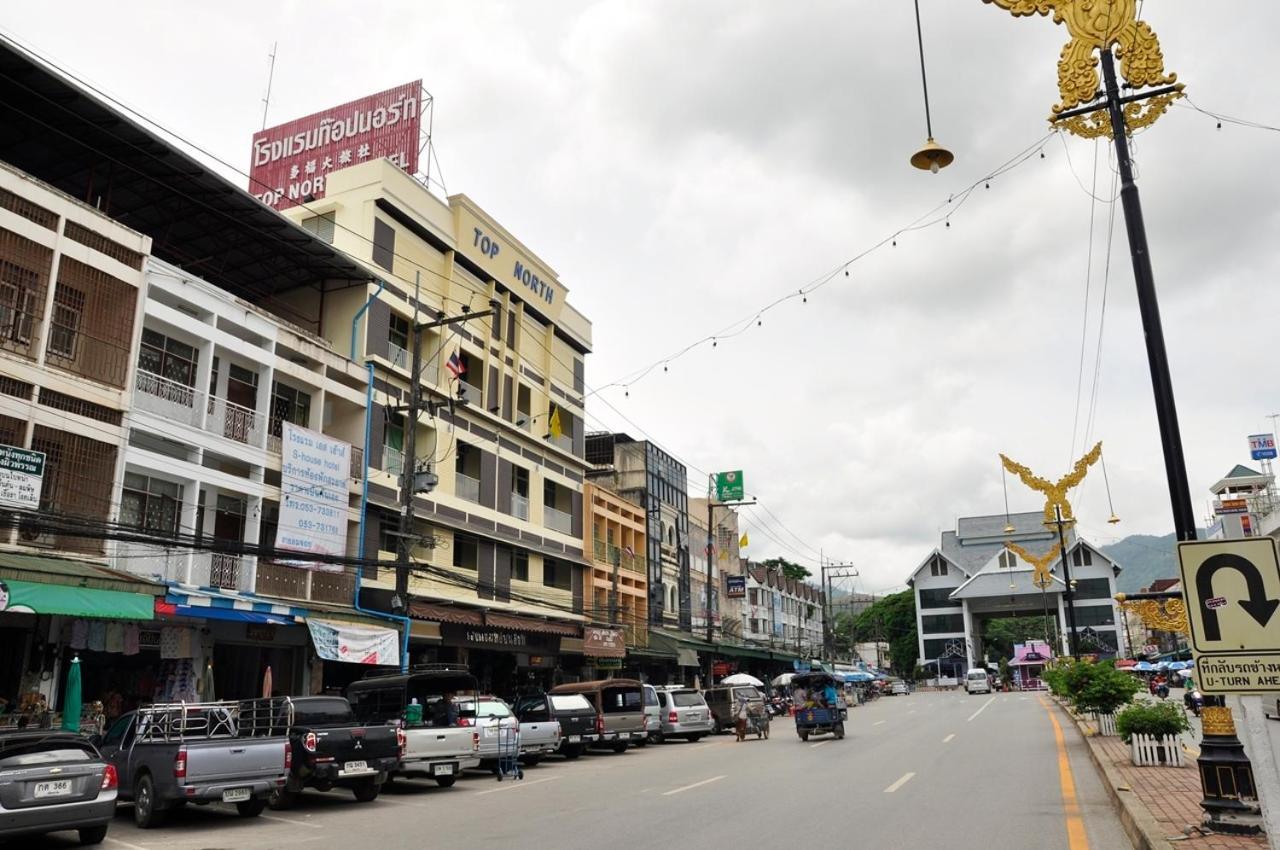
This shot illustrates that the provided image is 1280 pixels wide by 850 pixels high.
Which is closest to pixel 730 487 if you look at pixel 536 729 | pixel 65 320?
pixel 536 729

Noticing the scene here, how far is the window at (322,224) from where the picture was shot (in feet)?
97.3

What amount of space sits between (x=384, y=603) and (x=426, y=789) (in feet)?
35.4

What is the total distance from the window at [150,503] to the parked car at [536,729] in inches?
360

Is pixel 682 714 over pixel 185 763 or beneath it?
beneath

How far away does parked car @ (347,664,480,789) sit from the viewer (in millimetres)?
16375

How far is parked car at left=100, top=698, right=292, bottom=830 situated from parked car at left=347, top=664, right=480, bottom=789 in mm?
2855

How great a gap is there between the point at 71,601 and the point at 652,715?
17.2m

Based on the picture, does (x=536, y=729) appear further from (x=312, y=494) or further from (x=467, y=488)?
(x=467, y=488)

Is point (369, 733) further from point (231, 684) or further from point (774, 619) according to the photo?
point (774, 619)

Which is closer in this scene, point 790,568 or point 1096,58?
point 1096,58

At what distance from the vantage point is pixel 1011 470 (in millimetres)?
29688

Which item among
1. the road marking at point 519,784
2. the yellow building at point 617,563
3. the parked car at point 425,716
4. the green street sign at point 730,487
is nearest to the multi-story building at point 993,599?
the green street sign at point 730,487

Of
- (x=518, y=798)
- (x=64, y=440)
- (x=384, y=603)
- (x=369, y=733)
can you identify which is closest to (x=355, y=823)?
(x=369, y=733)

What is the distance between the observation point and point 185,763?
1200cm
